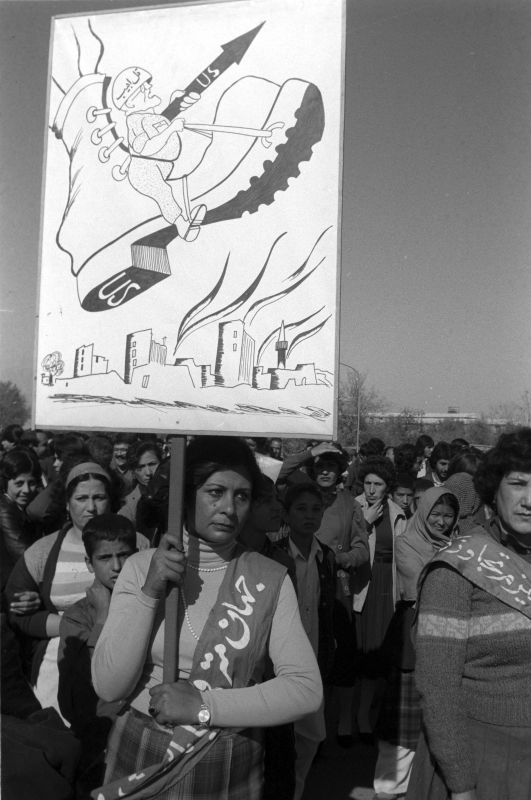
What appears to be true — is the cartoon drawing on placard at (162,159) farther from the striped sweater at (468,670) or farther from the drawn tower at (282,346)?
the striped sweater at (468,670)

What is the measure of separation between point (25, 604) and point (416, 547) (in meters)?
2.28

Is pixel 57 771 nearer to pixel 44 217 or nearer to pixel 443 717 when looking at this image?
pixel 443 717

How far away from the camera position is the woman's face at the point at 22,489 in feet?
16.0

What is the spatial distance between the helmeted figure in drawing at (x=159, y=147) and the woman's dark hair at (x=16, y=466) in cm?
330

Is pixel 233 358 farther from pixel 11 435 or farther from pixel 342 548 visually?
pixel 11 435

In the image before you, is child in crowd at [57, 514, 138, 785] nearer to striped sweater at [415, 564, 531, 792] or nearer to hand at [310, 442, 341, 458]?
striped sweater at [415, 564, 531, 792]

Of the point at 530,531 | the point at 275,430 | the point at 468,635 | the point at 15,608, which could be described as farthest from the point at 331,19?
the point at 15,608

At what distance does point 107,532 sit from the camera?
10.7 feet

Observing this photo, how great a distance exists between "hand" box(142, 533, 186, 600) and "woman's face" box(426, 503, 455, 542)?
2.84m

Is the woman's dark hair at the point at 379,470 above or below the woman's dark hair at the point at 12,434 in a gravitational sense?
below

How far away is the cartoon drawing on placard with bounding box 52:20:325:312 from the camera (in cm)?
206

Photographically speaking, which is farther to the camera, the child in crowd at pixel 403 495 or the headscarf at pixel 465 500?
the child in crowd at pixel 403 495

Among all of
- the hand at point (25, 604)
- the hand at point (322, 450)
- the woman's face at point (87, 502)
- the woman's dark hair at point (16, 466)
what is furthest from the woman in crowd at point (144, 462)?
the hand at point (25, 604)

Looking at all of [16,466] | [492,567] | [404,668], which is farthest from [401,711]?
[16,466]
